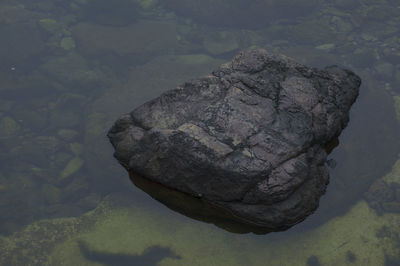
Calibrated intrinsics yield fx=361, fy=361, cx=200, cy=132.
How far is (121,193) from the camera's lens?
4145 mm

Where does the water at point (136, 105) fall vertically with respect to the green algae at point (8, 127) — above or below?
above

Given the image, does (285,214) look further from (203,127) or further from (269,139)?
(203,127)

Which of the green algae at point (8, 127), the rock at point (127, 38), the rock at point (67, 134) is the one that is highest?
the rock at point (127, 38)

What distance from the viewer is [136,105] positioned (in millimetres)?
5496

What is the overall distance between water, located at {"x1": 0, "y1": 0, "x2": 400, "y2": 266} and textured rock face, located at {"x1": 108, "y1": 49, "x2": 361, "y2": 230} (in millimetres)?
363

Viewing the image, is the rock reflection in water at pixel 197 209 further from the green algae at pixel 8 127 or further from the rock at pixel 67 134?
the green algae at pixel 8 127

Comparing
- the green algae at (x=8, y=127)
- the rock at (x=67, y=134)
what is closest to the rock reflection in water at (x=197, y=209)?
the rock at (x=67, y=134)

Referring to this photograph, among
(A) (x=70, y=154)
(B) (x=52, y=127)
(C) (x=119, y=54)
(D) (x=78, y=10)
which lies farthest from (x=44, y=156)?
(D) (x=78, y=10)

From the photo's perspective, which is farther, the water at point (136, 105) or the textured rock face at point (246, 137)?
the water at point (136, 105)

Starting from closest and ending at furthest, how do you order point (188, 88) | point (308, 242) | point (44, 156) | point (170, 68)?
point (308, 242) < point (188, 88) < point (44, 156) < point (170, 68)

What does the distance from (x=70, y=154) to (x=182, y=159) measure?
233 cm

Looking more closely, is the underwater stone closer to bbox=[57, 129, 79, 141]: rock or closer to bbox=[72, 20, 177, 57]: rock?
bbox=[57, 129, 79, 141]: rock

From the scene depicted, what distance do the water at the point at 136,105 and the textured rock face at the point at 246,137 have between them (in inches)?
14.3

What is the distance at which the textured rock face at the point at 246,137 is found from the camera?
3.31 m
